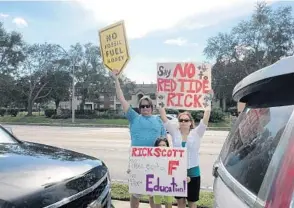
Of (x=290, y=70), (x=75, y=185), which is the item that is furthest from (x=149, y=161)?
(x=290, y=70)

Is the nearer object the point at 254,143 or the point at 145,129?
the point at 254,143

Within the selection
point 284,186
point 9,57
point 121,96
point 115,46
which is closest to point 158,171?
point 121,96

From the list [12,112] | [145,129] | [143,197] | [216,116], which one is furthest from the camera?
[12,112]

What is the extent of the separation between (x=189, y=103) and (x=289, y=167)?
3311mm

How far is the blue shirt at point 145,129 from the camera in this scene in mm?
4652

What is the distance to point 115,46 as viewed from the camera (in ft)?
17.3

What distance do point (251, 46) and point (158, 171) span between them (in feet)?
144

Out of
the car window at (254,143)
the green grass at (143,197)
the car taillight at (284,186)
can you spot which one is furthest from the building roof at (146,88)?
the car taillight at (284,186)

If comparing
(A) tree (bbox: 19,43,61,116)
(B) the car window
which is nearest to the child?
(B) the car window

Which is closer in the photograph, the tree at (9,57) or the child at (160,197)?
the child at (160,197)

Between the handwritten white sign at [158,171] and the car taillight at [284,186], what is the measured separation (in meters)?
2.90

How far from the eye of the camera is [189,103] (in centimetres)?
456

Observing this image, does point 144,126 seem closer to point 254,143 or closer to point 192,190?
point 192,190

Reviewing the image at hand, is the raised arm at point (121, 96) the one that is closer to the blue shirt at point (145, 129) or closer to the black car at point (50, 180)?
the blue shirt at point (145, 129)
